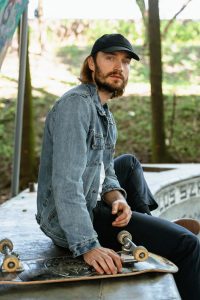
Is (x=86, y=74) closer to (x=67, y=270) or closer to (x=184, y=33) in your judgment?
(x=67, y=270)

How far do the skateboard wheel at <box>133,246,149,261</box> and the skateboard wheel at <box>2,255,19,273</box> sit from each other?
0.54 meters

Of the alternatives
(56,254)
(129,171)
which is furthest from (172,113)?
(56,254)

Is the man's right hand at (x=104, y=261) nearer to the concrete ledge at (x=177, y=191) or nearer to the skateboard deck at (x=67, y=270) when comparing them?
the skateboard deck at (x=67, y=270)

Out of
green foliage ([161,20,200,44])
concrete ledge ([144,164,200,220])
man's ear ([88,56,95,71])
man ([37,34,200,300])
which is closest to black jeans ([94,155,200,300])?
man ([37,34,200,300])

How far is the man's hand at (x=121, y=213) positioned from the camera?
9.70 feet

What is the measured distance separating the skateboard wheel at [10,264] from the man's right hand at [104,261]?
33 cm

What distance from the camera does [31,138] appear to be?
9.25 meters

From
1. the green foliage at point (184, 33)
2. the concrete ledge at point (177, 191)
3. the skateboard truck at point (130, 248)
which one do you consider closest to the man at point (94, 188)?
the skateboard truck at point (130, 248)

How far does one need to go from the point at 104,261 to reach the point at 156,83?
713cm

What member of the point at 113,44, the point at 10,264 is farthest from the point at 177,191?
the point at 10,264

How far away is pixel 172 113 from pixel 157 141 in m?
2.68

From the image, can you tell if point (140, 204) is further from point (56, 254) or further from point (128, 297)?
point (128, 297)

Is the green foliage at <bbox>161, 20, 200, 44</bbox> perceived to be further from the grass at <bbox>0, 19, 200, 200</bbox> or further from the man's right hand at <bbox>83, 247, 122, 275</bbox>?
the man's right hand at <bbox>83, 247, 122, 275</bbox>

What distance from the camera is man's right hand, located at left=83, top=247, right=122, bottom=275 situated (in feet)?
8.52
